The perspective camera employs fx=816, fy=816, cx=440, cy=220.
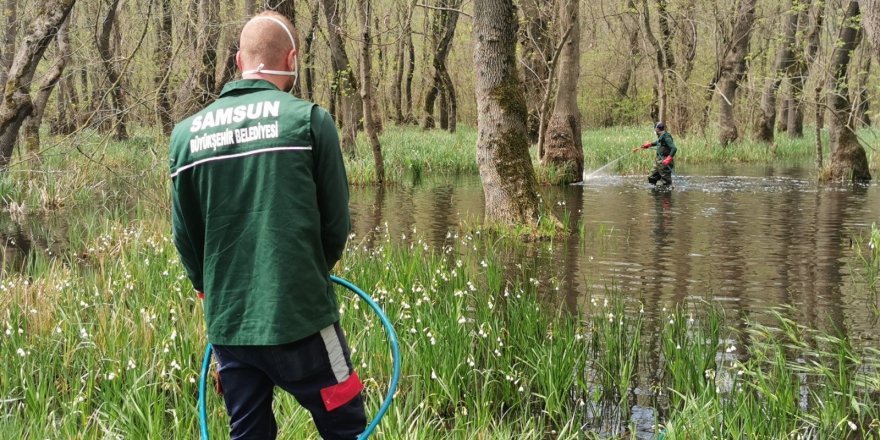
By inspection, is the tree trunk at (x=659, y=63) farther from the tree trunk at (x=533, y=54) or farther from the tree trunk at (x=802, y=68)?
the tree trunk at (x=802, y=68)

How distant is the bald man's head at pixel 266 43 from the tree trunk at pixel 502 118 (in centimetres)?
809

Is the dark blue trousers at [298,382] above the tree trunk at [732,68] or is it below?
below

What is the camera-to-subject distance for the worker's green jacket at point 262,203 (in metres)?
2.80

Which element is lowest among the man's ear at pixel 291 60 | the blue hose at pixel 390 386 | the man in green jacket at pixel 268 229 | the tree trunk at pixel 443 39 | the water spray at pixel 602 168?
the water spray at pixel 602 168

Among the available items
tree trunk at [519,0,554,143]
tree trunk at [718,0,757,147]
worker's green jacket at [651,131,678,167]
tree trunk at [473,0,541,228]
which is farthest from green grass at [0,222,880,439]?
tree trunk at [718,0,757,147]

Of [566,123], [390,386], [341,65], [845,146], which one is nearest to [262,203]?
[390,386]

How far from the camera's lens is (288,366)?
289cm

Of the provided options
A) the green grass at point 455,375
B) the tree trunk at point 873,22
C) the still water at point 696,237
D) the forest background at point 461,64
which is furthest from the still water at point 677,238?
the tree trunk at point 873,22

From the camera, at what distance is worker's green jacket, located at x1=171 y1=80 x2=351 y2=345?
280 cm

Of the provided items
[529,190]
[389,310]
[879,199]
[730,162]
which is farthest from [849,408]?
[730,162]

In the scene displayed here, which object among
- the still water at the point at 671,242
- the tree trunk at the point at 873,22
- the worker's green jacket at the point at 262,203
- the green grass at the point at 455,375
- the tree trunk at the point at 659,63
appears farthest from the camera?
the tree trunk at the point at 659,63

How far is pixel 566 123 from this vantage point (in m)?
18.8

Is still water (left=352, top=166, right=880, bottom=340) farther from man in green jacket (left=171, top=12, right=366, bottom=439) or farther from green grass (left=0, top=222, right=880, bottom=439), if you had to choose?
man in green jacket (left=171, top=12, right=366, bottom=439)

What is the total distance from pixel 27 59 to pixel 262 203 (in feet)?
30.9
